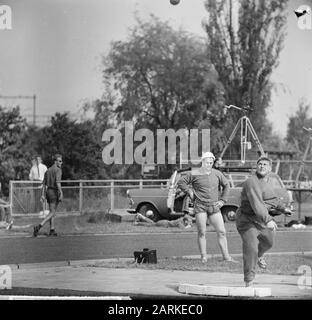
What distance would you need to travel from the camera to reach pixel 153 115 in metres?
10.7

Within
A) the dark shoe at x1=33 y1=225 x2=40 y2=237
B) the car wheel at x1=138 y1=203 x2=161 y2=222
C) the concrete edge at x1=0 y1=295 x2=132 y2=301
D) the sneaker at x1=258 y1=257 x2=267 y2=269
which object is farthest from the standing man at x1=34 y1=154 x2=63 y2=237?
the car wheel at x1=138 y1=203 x2=161 y2=222

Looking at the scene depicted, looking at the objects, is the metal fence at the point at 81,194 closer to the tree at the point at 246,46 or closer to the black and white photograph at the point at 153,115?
the black and white photograph at the point at 153,115

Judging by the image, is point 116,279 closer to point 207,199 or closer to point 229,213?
point 207,199

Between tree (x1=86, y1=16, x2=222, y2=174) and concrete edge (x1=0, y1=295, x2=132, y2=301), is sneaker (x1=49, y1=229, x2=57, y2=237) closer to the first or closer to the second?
tree (x1=86, y1=16, x2=222, y2=174)

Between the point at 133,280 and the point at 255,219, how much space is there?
4.39 ft

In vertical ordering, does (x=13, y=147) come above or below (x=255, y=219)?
above

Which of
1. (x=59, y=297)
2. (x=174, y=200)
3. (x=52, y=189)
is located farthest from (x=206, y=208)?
(x=174, y=200)

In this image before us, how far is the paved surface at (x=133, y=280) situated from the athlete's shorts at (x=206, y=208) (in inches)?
60.5

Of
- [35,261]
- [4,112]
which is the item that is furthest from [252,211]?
[35,261]

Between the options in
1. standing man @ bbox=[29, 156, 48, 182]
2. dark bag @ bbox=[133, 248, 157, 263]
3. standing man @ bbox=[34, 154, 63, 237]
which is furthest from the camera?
dark bag @ bbox=[133, 248, 157, 263]

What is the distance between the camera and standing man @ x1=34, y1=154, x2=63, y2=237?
10.7 metres

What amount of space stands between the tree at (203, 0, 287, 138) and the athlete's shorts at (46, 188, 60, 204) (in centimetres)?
383
